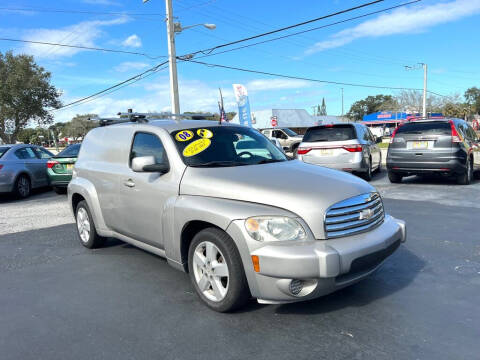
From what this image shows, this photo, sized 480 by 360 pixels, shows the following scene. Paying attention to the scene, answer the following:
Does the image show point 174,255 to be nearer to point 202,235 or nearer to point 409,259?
point 202,235

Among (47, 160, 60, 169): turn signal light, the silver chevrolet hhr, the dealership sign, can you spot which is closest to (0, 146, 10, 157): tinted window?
(47, 160, 60, 169): turn signal light

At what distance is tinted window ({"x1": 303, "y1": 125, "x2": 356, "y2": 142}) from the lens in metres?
10.5

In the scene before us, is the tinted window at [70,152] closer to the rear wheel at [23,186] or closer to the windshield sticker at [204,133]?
the rear wheel at [23,186]

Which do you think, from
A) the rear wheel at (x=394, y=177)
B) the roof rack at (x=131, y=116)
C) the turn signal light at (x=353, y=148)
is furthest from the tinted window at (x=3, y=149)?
the rear wheel at (x=394, y=177)

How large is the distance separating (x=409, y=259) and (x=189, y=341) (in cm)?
281

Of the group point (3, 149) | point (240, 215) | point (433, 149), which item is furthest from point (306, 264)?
point (3, 149)

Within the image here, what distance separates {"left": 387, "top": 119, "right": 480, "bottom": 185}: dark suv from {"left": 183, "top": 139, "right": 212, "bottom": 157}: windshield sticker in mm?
7097

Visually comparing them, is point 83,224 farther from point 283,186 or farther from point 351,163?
point 351,163

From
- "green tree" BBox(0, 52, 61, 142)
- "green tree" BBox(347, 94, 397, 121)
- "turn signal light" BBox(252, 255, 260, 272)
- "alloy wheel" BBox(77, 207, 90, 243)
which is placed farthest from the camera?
"green tree" BBox(347, 94, 397, 121)

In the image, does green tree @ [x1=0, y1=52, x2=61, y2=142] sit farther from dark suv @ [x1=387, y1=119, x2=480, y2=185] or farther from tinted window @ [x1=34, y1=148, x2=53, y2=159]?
dark suv @ [x1=387, y1=119, x2=480, y2=185]

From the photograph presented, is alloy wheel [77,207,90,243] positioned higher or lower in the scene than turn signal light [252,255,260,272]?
lower

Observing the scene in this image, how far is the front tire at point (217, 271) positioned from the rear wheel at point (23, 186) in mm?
8754

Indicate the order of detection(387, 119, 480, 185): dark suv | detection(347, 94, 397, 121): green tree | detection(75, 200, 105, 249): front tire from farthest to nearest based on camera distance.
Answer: detection(347, 94, 397, 121): green tree → detection(387, 119, 480, 185): dark suv → detection(75, 200, 105, 249): front tire

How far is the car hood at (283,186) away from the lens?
3041mm
